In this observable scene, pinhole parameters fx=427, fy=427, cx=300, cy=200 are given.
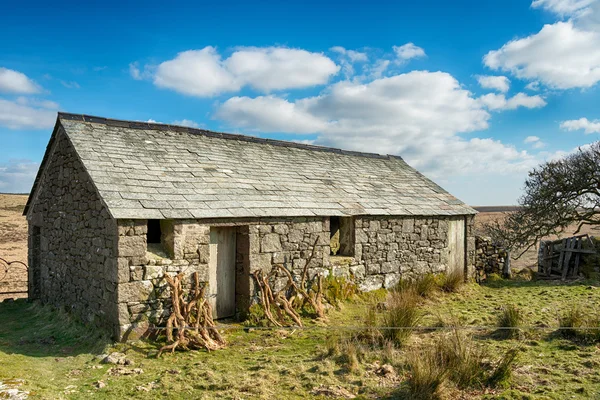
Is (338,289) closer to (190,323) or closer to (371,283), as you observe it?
(371,283)

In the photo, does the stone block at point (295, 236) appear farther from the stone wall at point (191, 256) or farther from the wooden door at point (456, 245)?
the wooden door at point (456, 245)

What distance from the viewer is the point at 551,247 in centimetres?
1345

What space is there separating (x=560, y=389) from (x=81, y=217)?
779 cm

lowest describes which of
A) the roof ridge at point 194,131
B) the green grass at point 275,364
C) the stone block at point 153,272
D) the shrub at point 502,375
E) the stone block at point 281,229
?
the green grass at point 275,364

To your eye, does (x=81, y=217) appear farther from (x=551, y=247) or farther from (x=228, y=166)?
(x=551, y=247)

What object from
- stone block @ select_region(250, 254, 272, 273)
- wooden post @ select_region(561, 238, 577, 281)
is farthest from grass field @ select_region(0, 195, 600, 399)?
wooden post @ select_region(561, 238, 577, 281)

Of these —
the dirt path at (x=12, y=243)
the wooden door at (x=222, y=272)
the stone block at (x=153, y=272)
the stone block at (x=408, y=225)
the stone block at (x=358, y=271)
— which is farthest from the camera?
the dirt path at (x=12, y=243)

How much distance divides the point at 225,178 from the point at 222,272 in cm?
206

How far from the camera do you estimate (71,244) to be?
826 centimetres

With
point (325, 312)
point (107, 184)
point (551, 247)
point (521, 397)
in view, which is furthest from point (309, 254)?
point (551, 247)

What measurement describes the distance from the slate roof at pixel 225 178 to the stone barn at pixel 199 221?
0.13 feet

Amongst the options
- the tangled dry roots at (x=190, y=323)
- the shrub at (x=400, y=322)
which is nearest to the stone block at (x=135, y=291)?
the tangled dry roots at (x=190, y=323)

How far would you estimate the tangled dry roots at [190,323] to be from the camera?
252 inches

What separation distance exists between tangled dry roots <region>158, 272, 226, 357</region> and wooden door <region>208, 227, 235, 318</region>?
795mm
